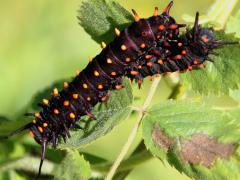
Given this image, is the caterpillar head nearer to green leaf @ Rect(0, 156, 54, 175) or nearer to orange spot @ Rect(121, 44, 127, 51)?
orange spot @ Rect(121, 44, 127, 51)

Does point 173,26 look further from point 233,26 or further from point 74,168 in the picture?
point 74,168

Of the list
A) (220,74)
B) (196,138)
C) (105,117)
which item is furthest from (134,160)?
(220,74)

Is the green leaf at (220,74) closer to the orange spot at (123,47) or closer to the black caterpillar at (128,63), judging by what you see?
the black caterpillar at (128,63)

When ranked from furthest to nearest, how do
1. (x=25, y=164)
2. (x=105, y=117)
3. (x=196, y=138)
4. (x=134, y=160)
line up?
(x=25, y=164) → (x=134, y=160) → (x=105, y=117) → (x=196, y=138)

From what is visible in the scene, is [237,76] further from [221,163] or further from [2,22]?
[2,22]

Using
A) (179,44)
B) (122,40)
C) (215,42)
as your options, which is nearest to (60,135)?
(122,40)

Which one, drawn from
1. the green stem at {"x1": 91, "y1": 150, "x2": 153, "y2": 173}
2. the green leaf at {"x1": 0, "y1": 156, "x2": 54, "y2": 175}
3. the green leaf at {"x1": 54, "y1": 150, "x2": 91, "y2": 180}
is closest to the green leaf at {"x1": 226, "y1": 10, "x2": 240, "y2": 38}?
the green stem at {"x1": 91, "y1": 150, "x2": 153, "y2": 173}
